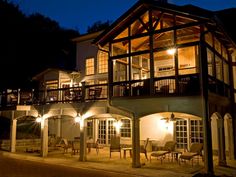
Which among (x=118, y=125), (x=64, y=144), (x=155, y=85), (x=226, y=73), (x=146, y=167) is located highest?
(x=226, y=73)

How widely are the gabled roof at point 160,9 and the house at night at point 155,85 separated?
42 mm

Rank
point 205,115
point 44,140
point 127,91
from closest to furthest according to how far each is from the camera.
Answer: point 205,115, point 127,91, point 44,140

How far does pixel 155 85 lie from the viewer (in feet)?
45.5

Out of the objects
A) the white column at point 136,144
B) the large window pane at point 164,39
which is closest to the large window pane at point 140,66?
the large window pane at point 164,39

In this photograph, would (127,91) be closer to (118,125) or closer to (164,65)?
(164,65)

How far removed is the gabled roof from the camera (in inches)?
434

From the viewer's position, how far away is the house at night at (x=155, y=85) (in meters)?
11.2

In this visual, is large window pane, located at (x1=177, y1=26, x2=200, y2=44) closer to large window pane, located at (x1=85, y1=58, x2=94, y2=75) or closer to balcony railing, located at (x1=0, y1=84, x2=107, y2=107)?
balcony railing, located at (x1=0, y1=84, x2=107, y2=107)

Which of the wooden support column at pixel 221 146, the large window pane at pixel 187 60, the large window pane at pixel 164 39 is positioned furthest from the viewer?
the large window pane at pixel 187 60

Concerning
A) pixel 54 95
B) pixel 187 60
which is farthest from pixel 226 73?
pixel 54 95

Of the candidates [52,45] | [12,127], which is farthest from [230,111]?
[52,45]

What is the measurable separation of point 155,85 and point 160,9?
381 cm

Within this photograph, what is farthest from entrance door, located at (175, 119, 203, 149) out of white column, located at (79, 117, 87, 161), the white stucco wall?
A: white column, located at (79, 117, 87, 161)

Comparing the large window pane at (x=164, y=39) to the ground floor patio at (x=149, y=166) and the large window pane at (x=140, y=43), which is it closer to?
the large window pane at (x=140, y=43)
